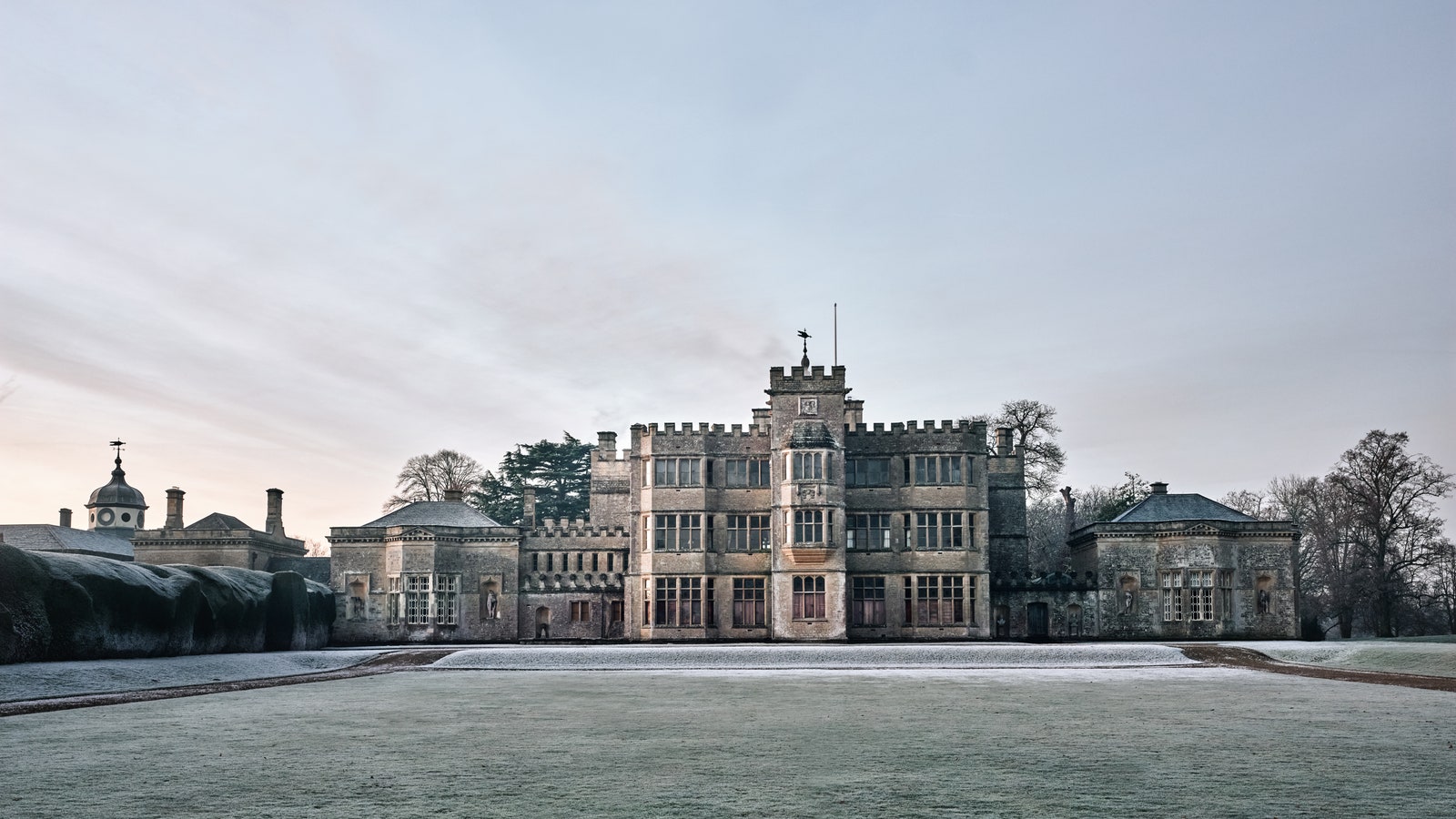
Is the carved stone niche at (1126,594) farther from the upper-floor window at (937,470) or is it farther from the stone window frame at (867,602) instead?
the stone window frame at (867,602)

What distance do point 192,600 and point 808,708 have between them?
2518 cm

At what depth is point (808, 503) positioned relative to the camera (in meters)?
48.3

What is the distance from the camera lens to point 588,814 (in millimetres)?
10812

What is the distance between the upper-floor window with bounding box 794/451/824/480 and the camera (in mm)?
48406

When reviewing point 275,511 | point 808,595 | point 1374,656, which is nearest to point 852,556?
point 808,595

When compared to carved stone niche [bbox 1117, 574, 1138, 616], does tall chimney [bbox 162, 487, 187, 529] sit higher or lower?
higher

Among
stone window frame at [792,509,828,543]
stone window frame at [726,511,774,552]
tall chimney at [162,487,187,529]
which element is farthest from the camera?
tall chimney at [162,487,187,529]

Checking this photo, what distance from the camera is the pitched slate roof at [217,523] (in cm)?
6016

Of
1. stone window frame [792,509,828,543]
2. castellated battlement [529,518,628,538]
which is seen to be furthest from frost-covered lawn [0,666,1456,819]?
castellated battlement [529,518,628,538]

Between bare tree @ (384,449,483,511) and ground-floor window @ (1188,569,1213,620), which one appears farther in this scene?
bare tree @ (384,449,483,511)

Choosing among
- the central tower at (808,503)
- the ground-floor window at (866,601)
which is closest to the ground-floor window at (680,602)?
Answer: the central tower at (808,503)

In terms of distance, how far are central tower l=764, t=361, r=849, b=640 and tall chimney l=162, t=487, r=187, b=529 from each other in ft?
105

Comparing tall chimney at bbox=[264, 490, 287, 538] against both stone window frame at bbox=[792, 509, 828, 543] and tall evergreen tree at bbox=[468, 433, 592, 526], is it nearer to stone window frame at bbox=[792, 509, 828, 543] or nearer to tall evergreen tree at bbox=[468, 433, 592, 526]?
tall evergreen tree at bbox=[468, 433, 592, 526]

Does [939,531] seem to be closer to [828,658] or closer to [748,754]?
[828,658]
